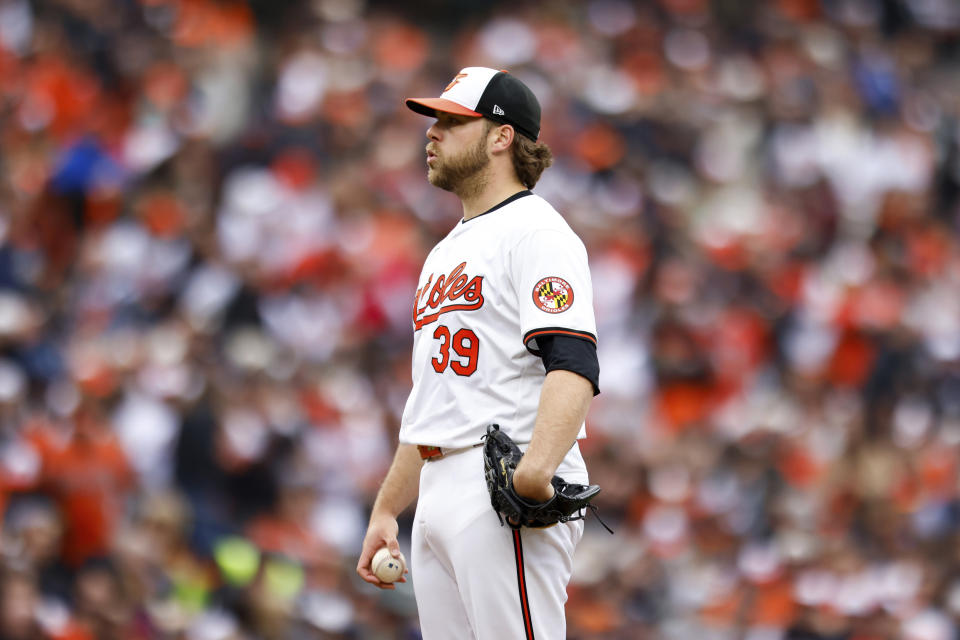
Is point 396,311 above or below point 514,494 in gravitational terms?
above

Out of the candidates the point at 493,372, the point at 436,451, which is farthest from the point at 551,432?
the point at 436,451

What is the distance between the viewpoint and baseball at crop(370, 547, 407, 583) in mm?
2785

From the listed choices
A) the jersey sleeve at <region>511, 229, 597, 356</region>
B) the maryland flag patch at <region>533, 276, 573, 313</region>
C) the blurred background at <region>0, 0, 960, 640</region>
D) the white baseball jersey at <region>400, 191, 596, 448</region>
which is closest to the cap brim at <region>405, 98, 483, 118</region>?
the white baseball jersey at <region>400, 191, 596, 448</region>

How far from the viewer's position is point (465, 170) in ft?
9.33

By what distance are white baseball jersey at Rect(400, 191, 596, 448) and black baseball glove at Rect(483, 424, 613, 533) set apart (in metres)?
0.08

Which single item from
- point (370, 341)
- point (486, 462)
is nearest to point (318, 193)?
point (370, 341)

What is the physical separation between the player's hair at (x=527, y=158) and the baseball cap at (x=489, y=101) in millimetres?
24

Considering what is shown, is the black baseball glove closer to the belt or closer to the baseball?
the belt

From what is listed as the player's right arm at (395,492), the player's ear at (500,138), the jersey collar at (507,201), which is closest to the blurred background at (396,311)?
the player's right arm at (395,492)

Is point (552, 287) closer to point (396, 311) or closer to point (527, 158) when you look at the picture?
point (527, 158)

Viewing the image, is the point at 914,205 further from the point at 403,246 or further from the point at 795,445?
the point at 403,246

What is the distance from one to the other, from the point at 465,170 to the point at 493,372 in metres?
0.52

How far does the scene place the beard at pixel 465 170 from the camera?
9.29 ft

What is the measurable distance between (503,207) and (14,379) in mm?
3899
